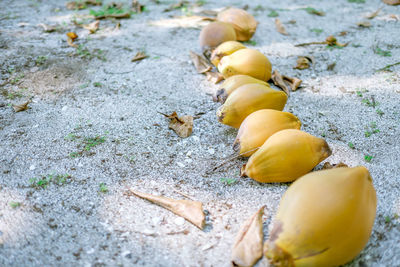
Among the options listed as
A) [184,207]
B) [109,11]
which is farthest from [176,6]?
[184,207]

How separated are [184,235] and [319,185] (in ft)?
1.27

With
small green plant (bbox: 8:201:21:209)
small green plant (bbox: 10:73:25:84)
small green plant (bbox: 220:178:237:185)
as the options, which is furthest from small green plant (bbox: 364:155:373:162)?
small green plant (bbox: 10:73:25:84)

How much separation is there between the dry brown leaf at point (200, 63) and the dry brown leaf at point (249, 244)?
108 cm

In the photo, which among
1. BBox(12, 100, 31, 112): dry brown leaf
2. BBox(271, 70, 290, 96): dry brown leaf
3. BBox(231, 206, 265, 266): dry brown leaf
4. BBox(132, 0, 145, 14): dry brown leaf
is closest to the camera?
BBox(231, 206, 265, 266): dry brown leaf

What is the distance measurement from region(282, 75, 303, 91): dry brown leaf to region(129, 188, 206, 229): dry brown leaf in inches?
36.0

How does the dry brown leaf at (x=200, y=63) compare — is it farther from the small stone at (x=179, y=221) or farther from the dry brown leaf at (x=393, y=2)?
the dry brown leaf at (x=393, y=2)

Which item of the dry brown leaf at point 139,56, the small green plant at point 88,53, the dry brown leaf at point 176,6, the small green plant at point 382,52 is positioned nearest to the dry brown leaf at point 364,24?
the small green plant at point 382,52

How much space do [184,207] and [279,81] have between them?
0.95m

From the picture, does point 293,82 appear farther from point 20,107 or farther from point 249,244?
point 20,107

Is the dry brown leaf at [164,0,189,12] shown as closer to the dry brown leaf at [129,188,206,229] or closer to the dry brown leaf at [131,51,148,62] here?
the dry brown leaf at [131,51,148,62]

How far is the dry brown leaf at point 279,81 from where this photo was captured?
1.70m

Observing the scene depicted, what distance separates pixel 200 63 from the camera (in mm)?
1935

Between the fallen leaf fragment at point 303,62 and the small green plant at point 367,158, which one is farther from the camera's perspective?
the fallen leaf fragment at point 303,62

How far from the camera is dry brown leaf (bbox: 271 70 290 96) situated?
5.57 feet
